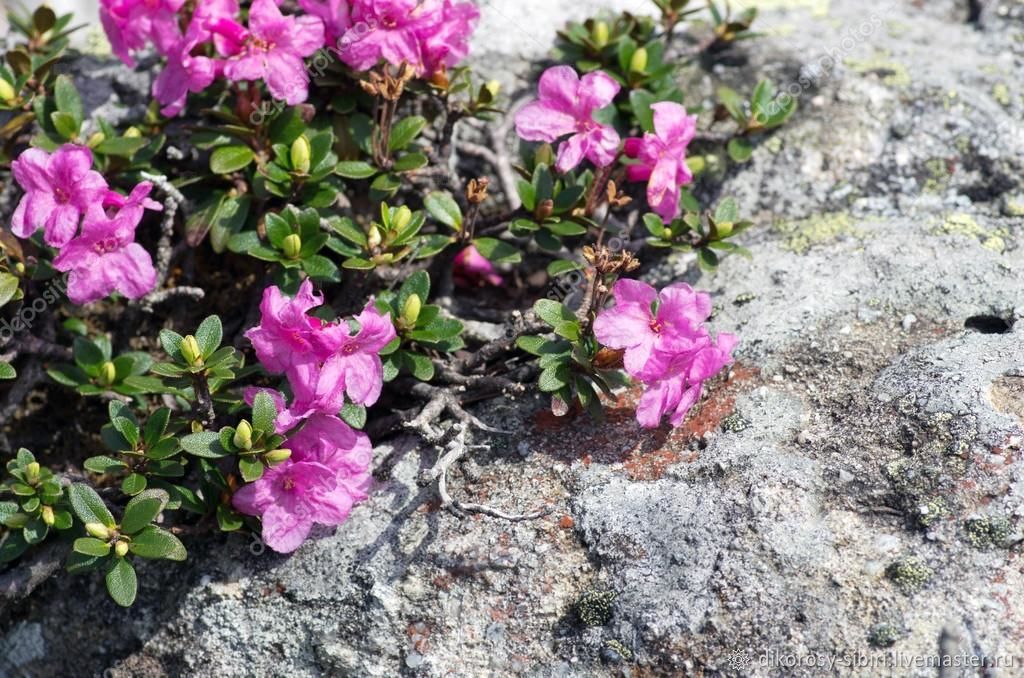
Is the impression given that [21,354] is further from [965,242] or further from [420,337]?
[965,242]

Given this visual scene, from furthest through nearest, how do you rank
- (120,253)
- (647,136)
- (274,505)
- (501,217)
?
(501,217) → (647,136) → (120,253) → (274,505)

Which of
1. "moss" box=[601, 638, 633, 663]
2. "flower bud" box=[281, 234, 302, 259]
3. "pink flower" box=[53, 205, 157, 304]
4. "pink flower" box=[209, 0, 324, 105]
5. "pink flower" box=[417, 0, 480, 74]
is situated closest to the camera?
"moss" box=[601, 638, 633, 663]

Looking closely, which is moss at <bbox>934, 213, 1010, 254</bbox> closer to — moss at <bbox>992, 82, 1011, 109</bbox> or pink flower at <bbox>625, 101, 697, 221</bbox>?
moss at <bbox>992, 82, 1011, 109</bbox>

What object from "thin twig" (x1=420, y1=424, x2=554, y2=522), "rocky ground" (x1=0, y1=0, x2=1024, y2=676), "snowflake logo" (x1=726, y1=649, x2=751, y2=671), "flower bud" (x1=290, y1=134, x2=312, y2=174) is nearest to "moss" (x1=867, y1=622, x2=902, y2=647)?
"rocky ground" (x1=0, y1=0, x2=1024, y2=676)

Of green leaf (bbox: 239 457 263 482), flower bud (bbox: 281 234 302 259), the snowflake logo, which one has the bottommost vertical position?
the snowflake logo

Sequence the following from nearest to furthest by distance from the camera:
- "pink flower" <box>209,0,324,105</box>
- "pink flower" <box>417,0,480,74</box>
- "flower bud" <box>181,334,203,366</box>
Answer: "flower bud" <box>181,334,203,366</box> < "pink flower" <box>209,0,324,105</box> < "pink flower" <box>417,0,480,74</box>

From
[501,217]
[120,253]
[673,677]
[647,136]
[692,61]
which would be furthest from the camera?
[692,61]

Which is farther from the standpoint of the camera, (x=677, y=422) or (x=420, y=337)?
(x=420, y=337)

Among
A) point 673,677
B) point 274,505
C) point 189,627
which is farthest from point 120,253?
point 673,677
